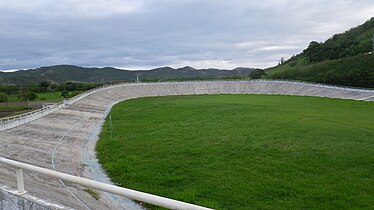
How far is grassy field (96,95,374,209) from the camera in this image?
1083cm

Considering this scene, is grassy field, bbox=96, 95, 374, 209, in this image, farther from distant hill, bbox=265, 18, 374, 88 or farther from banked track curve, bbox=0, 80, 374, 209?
distant hill, bbox=265, 18, 374, 88

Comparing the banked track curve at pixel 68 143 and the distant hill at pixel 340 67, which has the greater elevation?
the distant hill at pixel 340 67

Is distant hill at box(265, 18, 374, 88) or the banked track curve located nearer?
the banked track curve

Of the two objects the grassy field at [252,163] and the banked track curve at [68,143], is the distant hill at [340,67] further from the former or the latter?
the grassy field at [252,163]

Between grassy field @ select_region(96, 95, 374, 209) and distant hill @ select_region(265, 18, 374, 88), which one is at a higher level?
distant hill @ select_region(265, 18, 374, 88)

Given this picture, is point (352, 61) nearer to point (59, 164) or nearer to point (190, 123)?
point (190, 123)

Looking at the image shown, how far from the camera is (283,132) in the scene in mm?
22625

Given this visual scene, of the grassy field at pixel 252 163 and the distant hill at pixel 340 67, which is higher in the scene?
the distant hill at pixel 340 67

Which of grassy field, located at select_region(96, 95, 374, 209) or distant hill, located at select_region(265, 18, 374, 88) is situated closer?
grassy field, located at select_region(96, 95, 374, 209)

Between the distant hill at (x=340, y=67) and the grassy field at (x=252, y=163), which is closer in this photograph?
the grassy field at (x=252, y=163)

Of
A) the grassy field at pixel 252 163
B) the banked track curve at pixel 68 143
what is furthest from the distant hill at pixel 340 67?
the grassy field at pixel 252 163

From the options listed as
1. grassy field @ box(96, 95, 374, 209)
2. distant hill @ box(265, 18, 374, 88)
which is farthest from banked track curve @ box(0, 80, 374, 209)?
distant hill @ box(265, 18, 374, 88)

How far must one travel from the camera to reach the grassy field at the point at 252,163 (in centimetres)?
1083

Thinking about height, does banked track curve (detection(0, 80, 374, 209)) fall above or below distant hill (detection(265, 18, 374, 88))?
below
